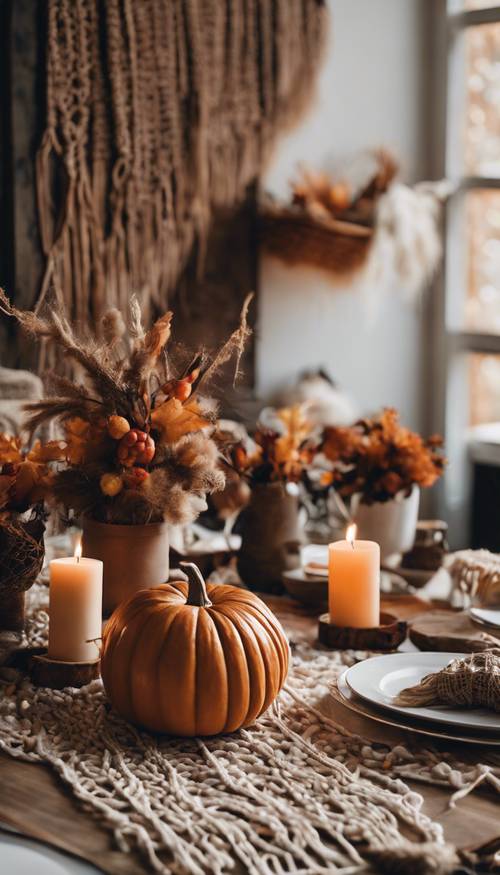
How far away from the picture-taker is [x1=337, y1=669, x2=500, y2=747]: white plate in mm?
984

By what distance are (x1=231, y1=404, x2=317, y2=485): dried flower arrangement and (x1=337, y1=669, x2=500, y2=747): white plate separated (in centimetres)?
53

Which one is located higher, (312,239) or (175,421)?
(312,239)

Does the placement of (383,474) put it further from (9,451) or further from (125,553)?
(9,451)

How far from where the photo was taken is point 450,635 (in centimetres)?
133

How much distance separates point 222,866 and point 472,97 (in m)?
3.52

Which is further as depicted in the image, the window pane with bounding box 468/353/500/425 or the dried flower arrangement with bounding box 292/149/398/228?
the window pane with bounding box 468/353/500/425

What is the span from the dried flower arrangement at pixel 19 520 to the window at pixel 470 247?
2.74 m

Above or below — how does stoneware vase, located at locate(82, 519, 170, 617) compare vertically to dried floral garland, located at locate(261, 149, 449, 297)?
below

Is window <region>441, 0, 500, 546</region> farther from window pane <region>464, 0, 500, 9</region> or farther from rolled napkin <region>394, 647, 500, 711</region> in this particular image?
rolled napkin <region>394, 647, 500, 711</region>

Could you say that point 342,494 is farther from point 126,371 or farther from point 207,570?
point 126,371

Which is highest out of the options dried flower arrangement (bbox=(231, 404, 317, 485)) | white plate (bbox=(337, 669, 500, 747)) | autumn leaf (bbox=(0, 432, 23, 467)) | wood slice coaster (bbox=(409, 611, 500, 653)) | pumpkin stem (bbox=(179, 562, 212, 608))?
autumn leaf (bbox=(0, 432, 23, 467))

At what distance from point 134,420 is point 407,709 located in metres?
0.51

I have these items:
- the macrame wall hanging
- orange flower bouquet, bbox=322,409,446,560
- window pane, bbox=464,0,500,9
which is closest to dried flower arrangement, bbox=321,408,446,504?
orange flower bouquet, bbox=322,409,446,560

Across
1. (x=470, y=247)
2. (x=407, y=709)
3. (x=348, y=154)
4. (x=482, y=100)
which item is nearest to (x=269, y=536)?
(x=407, y=709)
